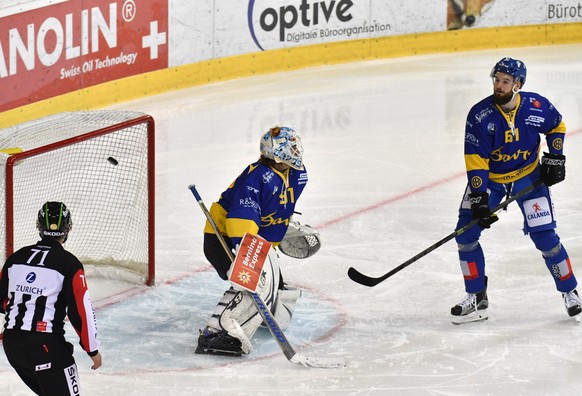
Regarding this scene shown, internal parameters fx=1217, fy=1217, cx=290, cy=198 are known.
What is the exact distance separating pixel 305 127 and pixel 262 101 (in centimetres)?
92

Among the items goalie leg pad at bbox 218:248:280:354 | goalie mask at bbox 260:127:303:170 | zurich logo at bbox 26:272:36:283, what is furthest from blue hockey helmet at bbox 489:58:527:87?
zurich logo at bbox 26:272:36:283

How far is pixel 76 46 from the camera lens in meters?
9.48

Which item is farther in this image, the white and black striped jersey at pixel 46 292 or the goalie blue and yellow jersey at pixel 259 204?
the goalie blue and yellow jersey at pixel 259 204

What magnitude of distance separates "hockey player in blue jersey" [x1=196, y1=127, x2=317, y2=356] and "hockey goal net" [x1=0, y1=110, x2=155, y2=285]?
901 mm

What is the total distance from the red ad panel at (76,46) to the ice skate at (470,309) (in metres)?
4.62

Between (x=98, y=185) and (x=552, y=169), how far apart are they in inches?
98.8

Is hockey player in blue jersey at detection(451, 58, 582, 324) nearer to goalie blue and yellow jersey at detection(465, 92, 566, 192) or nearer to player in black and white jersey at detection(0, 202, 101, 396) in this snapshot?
goalie blue and yellow jersey at detection(465, 92, 566, 192)

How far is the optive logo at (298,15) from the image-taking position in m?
11.0

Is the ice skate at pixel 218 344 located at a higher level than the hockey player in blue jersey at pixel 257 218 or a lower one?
lower

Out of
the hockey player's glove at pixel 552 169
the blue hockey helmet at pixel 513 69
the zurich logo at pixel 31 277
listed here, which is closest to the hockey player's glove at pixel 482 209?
the hockey player's glove at pixel 552 169

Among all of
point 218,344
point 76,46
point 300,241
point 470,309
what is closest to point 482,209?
point 470,309

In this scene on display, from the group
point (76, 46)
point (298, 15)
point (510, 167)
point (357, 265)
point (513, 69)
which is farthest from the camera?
point (298, 15)

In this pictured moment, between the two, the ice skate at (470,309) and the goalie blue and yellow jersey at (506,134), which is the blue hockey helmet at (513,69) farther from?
the ice skate at (470,309)

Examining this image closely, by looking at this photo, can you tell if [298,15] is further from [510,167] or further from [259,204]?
[259,204]
